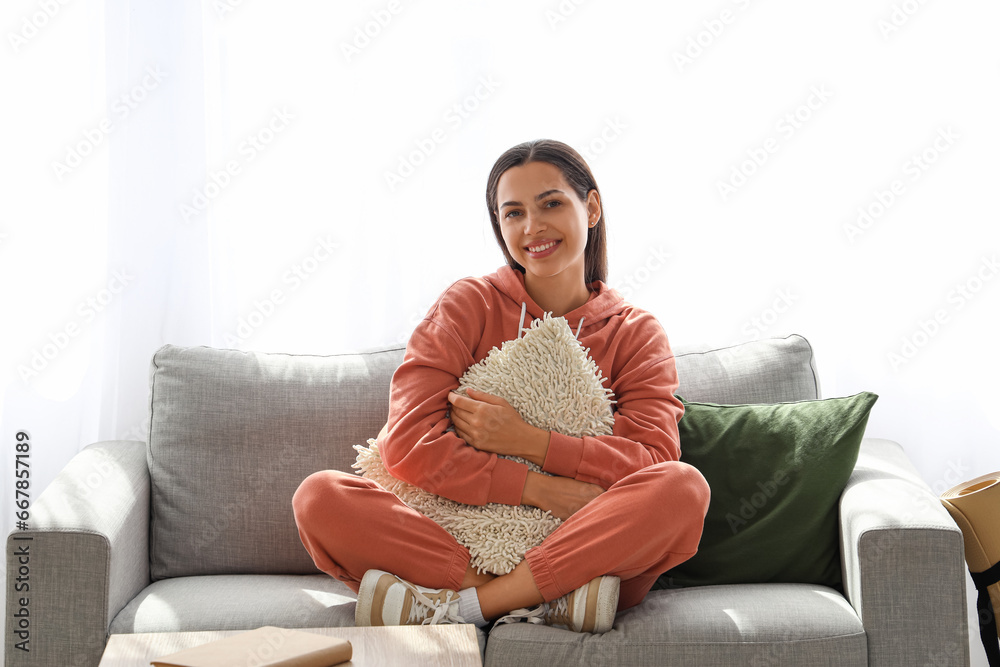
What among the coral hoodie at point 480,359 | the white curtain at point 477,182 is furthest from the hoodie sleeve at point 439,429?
the white curtain at point 477,182

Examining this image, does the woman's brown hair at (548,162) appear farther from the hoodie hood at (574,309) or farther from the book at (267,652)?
the book at (267,652)

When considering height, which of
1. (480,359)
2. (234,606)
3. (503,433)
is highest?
(480,359)

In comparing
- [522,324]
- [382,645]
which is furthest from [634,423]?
[382,645]

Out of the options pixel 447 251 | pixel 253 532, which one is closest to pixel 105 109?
pixel 447 251

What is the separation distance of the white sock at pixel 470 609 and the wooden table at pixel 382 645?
0.24 metres

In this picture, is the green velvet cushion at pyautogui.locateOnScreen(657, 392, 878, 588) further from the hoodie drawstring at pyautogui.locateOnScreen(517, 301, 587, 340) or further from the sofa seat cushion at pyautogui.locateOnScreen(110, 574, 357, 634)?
the sofa seat cushion at pyautogui.locateOnScreen(110, 574, 357, 634)

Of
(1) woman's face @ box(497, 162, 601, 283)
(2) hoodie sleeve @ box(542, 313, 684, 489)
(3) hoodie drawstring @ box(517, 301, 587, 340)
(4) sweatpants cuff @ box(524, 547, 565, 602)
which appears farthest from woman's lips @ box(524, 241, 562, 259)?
(4) sweatpants cuff @ box(524, 547, 565, 602)

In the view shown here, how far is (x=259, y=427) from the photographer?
1.86m

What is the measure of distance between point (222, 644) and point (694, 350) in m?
1.33

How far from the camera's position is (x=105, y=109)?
Result: 2.14m

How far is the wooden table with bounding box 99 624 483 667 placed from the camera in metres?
1.06

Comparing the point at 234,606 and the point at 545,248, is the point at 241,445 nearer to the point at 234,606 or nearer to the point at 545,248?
the point at 234,606

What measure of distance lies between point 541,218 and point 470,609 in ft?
2.61

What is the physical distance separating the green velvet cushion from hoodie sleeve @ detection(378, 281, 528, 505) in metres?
0.43
